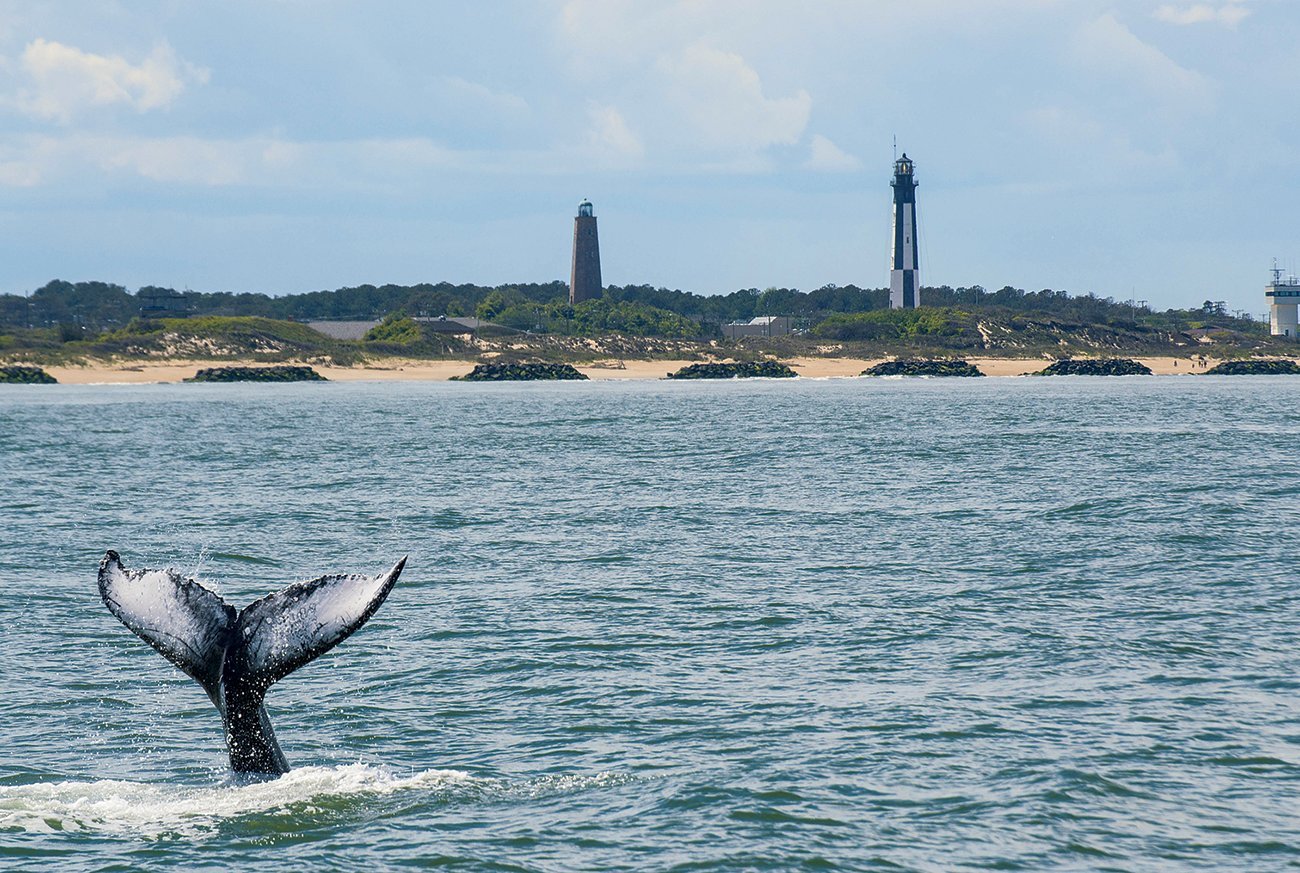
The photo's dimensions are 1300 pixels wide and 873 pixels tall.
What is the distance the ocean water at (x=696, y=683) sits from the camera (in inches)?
484

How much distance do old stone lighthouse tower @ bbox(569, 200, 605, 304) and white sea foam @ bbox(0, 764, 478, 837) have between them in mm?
180871

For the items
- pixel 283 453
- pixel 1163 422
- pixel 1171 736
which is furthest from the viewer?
pixel 1163 422

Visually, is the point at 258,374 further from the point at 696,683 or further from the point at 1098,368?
the point at 696,683

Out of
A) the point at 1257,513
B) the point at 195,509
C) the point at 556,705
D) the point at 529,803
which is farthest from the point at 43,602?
the point at 1257,513

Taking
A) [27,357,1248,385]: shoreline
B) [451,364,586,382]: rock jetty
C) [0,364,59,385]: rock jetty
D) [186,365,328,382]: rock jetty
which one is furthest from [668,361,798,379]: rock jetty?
[0,364,59,385]: rock jetty

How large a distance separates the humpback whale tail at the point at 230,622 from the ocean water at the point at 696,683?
5.13 feet

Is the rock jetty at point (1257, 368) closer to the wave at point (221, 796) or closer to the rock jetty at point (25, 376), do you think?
the rock jetty at point (25, 376)

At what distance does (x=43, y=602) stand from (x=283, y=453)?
3369 cm

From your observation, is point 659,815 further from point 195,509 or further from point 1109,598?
point 195,509

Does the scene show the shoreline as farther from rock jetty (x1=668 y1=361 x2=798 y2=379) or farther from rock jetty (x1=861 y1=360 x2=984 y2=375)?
rock jetty (x1=668 y1=361 x2=798 y2=379)

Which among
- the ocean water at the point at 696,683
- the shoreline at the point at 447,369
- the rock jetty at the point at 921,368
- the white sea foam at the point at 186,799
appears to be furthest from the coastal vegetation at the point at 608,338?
the white sea foam at the point at 186,799

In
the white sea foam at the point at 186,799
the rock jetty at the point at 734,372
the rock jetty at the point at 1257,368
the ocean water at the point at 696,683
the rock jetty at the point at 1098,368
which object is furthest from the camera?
the rock jetty at the point at 1098,368

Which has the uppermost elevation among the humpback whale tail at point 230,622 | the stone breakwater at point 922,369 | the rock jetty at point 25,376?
the stone breakwater at point 922,369

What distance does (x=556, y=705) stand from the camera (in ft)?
53.5
